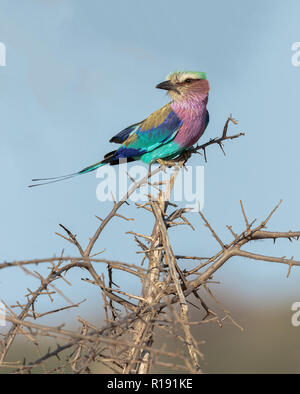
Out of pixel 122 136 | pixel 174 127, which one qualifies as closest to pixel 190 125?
pixel 174 127

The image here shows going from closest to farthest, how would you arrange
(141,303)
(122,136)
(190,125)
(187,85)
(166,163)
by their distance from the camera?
(141,303) → (166,163) → (190,125) → (187,85) → (122,136)

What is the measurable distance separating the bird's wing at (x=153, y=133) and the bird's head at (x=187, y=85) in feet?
0.91

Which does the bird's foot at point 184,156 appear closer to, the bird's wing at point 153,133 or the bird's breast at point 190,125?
the bird's breast at point 190,125

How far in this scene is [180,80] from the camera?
725 cm

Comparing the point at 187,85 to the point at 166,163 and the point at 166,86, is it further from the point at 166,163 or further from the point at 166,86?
the point at 166,163

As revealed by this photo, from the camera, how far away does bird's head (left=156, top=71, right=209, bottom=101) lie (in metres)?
7.20

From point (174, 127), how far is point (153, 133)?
0.90ft

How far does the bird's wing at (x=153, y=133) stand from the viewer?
7125 millimetres

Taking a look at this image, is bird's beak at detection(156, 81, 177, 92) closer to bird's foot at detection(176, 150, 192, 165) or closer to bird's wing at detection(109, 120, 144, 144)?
bird's wing at detection(109, 120, 144, 144)

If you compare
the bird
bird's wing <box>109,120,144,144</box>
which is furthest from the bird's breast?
bird's wing <box>109,120,144,144</box>

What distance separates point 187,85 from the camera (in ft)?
23.7

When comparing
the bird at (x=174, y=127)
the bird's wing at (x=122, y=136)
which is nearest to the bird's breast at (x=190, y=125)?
the bird at (x=174, y=127)
